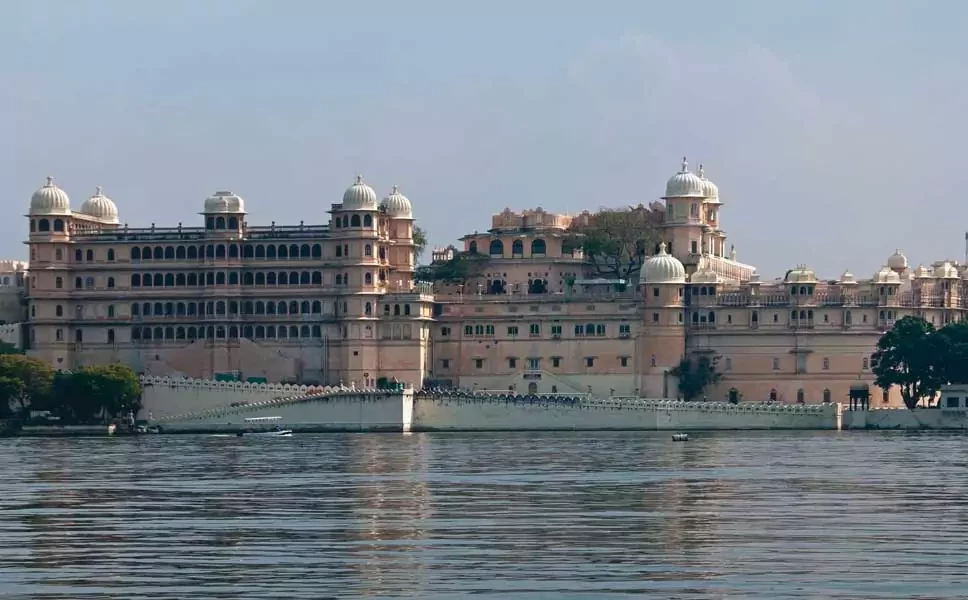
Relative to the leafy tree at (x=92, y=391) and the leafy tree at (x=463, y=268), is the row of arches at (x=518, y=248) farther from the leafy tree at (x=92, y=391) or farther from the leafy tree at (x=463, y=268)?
the leafy tree at (x=92, y=391)

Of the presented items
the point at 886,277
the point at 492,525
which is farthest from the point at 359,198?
the point at 492,525

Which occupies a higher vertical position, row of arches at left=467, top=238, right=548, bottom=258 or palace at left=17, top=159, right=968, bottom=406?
row of arches at left=467, top=238, right=548, bottom=258

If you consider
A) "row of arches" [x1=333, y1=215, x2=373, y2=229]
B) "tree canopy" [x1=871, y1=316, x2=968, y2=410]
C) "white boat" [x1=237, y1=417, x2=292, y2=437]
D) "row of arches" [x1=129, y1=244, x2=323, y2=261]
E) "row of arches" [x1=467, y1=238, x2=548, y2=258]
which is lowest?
"white boat" [x1=237, y1=417, x2=292, y2=437]

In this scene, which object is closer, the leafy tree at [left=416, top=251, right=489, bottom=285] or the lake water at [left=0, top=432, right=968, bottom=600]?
the lake water at [left=0, top=432, right=968, bottom=600]

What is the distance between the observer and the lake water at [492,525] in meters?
39.6

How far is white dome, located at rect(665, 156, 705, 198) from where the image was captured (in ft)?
433

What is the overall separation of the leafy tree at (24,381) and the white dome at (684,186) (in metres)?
36.1

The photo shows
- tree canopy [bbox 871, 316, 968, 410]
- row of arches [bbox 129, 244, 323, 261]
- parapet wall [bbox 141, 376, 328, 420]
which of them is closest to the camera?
tree canopy [bbox 871, 316, 968, 410]

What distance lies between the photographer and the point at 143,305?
12619 centimetres

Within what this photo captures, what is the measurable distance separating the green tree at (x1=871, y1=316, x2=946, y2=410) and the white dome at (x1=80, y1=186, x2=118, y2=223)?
1694 inches

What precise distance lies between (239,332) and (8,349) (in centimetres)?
1199

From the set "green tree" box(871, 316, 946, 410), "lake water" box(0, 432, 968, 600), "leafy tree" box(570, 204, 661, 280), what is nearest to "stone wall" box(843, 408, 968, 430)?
"green tree" box(871, 316, 946, 410)

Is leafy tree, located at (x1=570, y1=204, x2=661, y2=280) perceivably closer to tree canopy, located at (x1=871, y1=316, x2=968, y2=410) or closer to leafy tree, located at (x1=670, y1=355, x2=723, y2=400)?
leafy tree, located at (x1=670, y1=355, x2=723, y2=400)

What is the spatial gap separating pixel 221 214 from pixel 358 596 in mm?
87715
